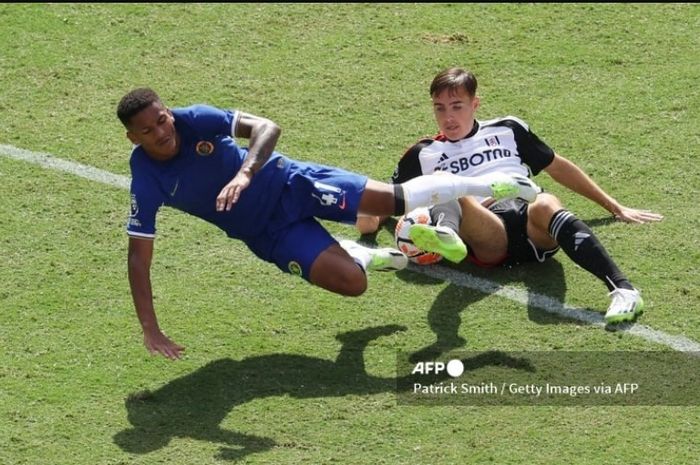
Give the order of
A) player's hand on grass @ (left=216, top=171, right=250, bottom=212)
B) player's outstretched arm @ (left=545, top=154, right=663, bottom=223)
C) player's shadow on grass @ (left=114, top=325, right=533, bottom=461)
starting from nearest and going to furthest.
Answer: player's shadow on grass @ (left=114, top=325, right=533, bottom=461)
player's hand on grass @ (left=216, top=171, right=250, bottom=212)
player's outstretched arm @ (left=545, top=154, right=663, bottom=223)

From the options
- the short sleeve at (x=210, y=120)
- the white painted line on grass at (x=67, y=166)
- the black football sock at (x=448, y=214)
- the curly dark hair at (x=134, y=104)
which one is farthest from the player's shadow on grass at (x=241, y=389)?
the white painted line on grass at (x=67, y=166)

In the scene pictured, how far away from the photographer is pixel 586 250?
27.6 ft

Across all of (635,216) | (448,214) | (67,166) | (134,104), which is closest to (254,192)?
(134,104)

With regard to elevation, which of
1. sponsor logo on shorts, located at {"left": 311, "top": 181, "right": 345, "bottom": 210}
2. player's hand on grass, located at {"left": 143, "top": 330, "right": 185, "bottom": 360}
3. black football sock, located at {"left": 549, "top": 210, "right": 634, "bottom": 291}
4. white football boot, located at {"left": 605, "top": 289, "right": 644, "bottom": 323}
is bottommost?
player's hand on grass, located at {"left": 143, "top": 330, "right": 185, "bottom": 360}

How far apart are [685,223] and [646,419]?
223 centimetres

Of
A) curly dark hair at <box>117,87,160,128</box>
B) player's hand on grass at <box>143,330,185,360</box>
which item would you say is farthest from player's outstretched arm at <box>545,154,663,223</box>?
player's hand on grass at <box>143,330,185,360</box>

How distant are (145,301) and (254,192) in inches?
35.5

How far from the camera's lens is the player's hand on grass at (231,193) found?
24.4 feet

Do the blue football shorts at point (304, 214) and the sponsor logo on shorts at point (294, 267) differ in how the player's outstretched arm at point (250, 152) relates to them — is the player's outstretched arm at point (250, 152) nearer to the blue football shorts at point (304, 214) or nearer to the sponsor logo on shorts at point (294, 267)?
the blue football shorts at point (304, 214)

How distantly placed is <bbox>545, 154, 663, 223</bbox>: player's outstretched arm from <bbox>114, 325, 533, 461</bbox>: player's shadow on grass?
5.41 feet

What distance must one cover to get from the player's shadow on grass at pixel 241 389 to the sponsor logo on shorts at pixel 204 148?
1.12m

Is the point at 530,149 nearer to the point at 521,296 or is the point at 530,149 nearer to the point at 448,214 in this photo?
the point at 448,214

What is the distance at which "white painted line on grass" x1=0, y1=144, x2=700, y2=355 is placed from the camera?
800cm

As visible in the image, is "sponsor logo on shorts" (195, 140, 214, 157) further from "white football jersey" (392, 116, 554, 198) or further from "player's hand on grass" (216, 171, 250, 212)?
"white football jersey" (392, 116, 554, 198)
